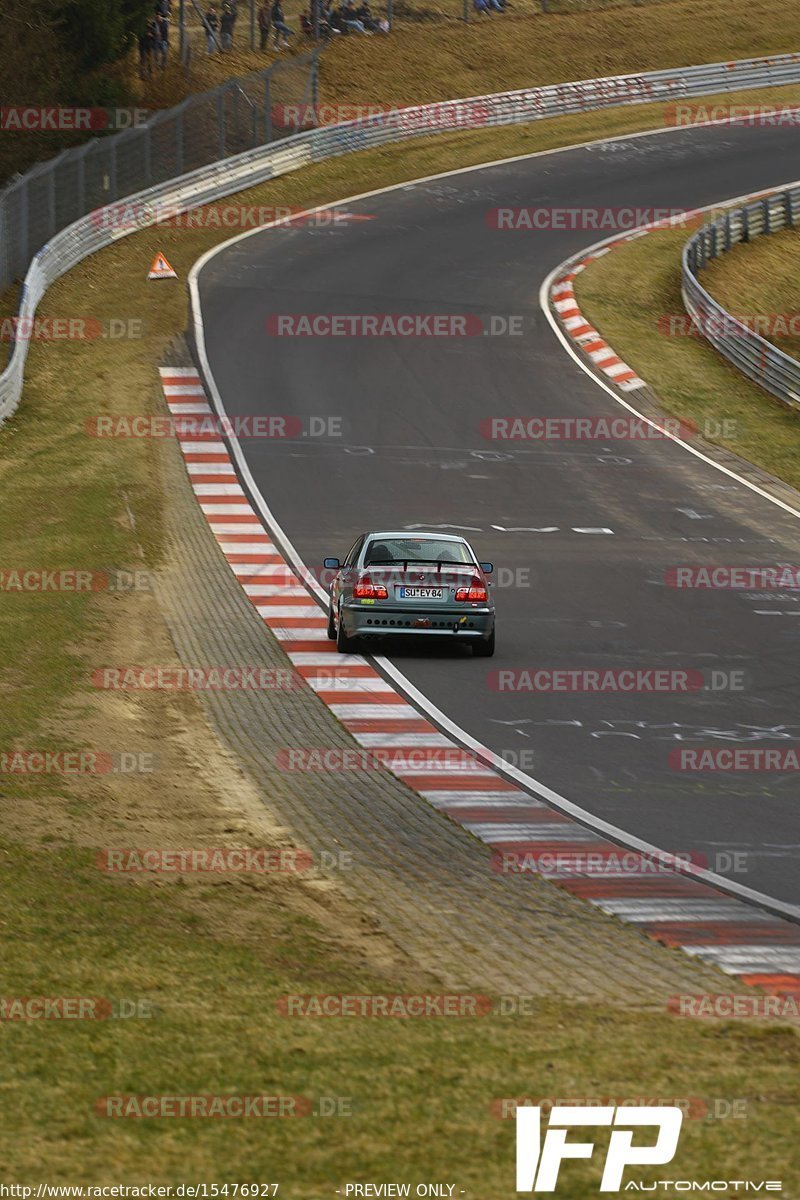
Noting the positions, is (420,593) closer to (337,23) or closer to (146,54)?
(146,54)

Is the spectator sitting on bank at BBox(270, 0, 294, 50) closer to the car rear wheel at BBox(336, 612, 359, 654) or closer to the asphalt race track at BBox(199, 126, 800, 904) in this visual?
the asphalt race track at BBox(199, 126, 800, 904)

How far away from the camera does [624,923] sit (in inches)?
415

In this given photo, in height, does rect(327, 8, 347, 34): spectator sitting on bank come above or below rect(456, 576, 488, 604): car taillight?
above

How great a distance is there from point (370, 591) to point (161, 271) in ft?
86.8

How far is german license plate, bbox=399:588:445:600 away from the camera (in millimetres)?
19344

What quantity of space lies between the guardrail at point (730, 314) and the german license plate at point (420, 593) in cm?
1863

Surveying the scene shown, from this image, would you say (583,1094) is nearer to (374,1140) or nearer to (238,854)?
(374,1140)

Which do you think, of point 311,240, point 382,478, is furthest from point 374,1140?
point 311,240

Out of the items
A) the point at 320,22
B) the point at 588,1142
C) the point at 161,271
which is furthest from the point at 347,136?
the point at 588,1142

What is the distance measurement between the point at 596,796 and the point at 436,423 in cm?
2038

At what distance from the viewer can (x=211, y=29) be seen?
6438 cm

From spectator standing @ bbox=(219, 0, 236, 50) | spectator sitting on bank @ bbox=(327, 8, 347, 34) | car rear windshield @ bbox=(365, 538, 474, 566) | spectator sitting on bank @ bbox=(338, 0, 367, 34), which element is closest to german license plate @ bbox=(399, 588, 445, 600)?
car rear windshield @ bbox=(365, 538, 474, 566)

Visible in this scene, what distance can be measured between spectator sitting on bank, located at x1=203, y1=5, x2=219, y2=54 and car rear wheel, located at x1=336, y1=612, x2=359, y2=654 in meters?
49.1

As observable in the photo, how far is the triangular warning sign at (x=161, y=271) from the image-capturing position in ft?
144
